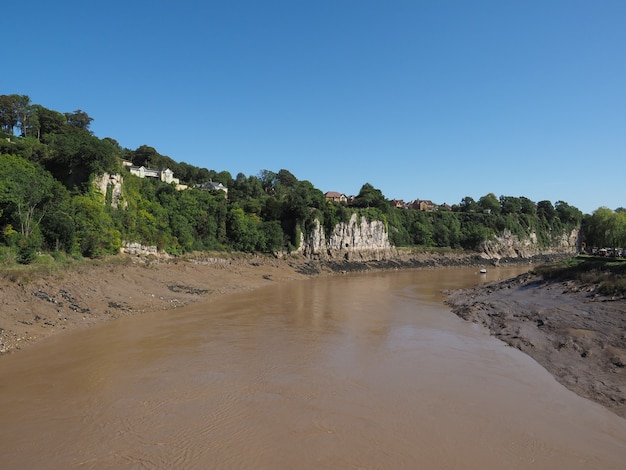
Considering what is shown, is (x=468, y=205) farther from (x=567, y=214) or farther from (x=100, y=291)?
(x=100, y=291)

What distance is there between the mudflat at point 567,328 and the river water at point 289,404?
0.85 meters

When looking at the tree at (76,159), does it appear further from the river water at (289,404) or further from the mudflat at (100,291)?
the river water at (289,404)

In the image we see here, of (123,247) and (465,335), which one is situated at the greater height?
(123,247)

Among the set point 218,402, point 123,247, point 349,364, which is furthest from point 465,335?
point 123,247

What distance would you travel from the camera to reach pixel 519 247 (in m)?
85.0

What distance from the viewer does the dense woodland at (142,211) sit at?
25.5 m

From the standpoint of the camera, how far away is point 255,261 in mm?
44812

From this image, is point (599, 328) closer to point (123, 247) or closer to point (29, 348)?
point (29, 348)

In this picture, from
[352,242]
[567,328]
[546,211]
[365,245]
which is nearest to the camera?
[567,328]

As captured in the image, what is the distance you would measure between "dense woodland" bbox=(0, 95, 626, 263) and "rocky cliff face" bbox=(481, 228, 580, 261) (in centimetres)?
197

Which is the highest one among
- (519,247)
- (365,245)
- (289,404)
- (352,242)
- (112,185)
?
(112,185)

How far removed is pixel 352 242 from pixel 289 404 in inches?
1983

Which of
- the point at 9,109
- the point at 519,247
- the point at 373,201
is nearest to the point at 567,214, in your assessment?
the point at 519,247

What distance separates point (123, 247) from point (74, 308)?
12141 millimetres
